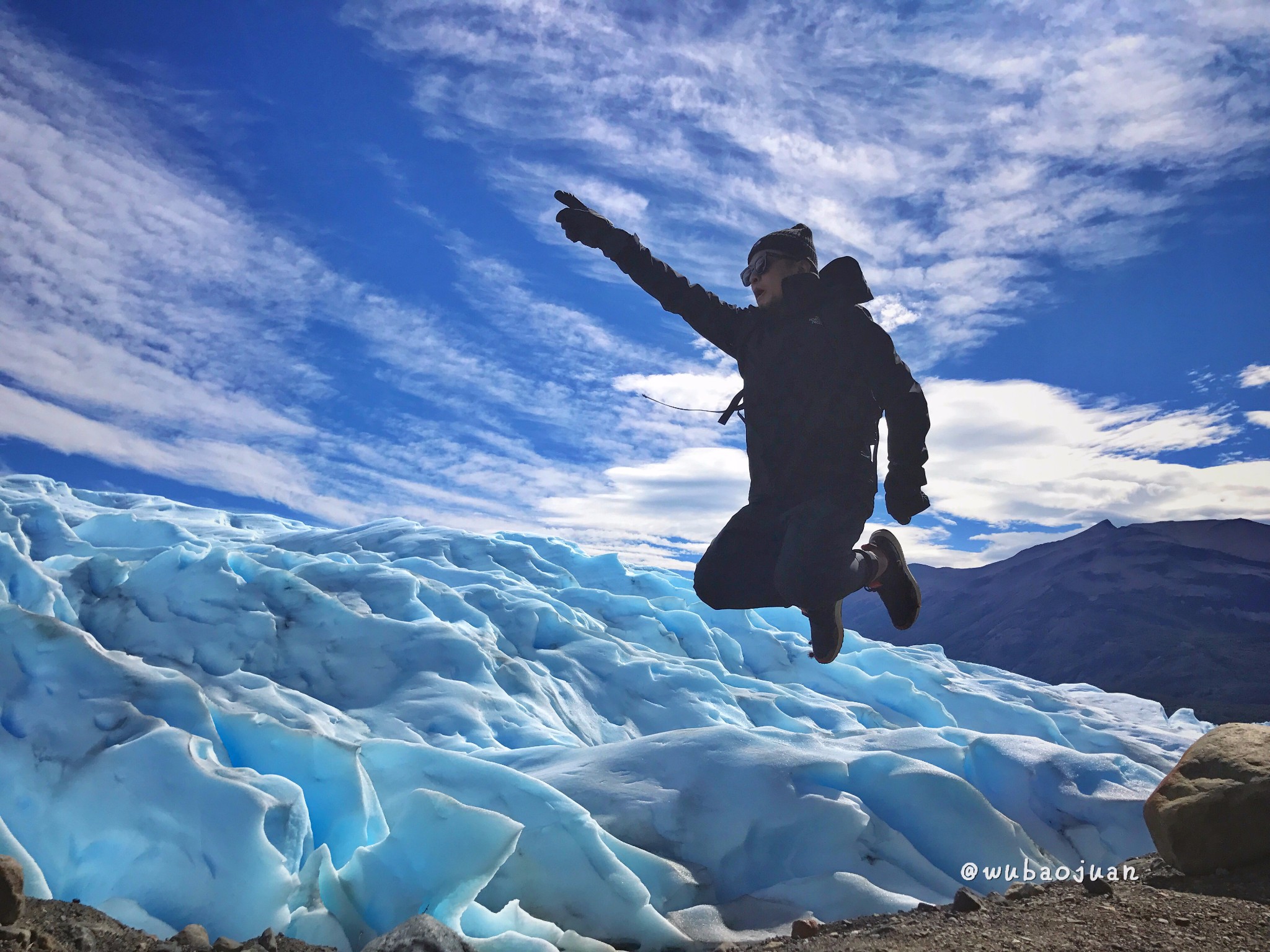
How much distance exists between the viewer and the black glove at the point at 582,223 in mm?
2430

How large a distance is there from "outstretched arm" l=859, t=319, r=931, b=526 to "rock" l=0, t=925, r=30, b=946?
3.18 m

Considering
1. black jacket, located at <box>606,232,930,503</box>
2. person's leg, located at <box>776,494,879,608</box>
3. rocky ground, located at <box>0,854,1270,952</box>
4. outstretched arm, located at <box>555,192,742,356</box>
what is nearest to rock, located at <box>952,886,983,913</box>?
rocky ground, located at <box>0,854,1270,952</box>

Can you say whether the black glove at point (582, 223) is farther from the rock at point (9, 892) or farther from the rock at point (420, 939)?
the rock at point (9, 892)

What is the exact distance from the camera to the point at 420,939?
282 centimetres

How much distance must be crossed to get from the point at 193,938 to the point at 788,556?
10.2ft

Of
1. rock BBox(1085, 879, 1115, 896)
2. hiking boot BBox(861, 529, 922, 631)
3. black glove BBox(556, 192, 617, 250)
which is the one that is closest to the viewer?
black glove BBox(556, 192, 617, 250)

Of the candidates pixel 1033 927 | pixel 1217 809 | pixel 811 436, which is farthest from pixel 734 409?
pixel 1217 809

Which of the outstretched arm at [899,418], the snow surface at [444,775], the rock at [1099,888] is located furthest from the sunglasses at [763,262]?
the snow surface at [444,775]

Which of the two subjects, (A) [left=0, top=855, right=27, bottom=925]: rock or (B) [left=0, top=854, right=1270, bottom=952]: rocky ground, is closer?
(B) [left=0, top=854, right=1270, bottom=952]: rocky ground

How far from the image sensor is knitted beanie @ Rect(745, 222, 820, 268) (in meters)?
2.25

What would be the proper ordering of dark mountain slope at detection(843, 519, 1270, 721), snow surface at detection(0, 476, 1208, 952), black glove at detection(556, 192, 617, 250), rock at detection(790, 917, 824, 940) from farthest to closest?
dark mountain slope at detection(843, 519, 1270, 721) → snow surface at detection(0, 476, 1208, 952) → rock at detection(790, 917, 824, 940) → black glove at detection(556, 192, 617, 250)

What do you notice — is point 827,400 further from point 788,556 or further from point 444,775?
point 444,775

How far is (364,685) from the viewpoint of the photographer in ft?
26.5

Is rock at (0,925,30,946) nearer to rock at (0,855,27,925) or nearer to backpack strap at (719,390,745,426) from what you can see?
rock at (0,855,27,925)
